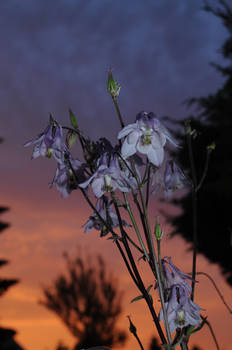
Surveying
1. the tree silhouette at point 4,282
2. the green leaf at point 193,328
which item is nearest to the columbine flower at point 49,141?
the green leaf at point 193,328

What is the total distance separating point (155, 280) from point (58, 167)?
53cm

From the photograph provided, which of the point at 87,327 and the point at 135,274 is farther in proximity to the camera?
the point at 87,327

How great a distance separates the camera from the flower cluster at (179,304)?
1438 mm

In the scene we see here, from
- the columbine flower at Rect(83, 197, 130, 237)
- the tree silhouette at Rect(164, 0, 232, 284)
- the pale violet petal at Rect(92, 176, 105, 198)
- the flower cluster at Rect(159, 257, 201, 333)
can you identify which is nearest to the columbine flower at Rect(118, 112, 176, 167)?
the pale violet petal at Rect(92, 176, 105, 198)

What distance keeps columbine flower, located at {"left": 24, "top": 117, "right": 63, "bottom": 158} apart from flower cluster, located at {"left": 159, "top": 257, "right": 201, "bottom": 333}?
1.95 feet

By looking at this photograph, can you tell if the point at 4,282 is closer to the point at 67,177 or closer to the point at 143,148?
the point at 67,177

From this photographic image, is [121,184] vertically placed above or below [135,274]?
above

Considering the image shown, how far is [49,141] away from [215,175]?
16361 millimetres

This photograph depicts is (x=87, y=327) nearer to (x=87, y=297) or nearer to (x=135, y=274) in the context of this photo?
(x=87, y=297)

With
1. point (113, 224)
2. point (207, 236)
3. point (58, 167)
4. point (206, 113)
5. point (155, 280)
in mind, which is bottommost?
point (155, 280)

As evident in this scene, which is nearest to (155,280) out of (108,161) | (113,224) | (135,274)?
(135,274)

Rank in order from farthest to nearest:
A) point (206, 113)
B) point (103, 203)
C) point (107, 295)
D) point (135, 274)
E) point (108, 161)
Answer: point (206, 113)
point (107, 295)
point (103, 203)
point (108, 161)
point (135, 274)

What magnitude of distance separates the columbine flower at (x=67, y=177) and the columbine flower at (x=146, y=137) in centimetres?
22

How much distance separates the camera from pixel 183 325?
144 centimetres
